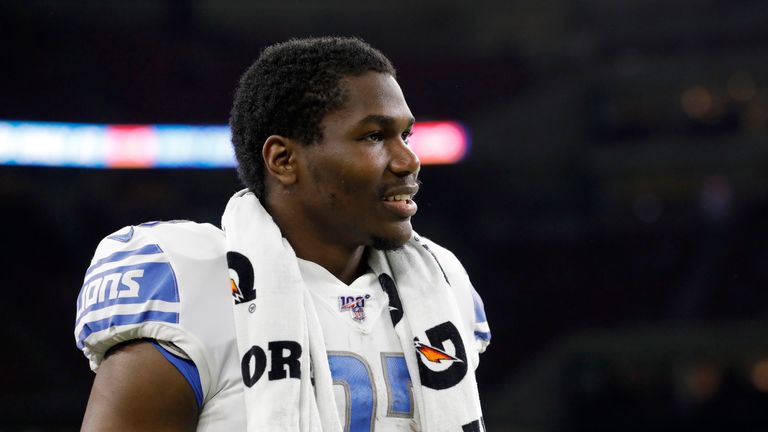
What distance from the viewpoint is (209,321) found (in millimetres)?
1488

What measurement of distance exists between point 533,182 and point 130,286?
22.5 feet

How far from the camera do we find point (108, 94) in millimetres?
7695

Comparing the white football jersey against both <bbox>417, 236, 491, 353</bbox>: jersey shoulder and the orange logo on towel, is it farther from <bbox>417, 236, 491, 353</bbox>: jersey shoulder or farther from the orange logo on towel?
<bbox>417, 236, 491, 353</bbox>: jersey shoulder

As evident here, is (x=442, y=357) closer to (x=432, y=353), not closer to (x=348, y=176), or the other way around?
(x=432, y=353)

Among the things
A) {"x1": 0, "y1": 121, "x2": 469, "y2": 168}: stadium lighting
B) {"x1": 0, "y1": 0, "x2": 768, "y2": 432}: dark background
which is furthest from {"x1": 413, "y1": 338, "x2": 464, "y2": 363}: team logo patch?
{"x1": 0, "y1": 0, "x2": 768, "y2": 432}: dark background

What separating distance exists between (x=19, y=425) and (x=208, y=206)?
218cm

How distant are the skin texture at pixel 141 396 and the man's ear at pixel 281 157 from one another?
38cm

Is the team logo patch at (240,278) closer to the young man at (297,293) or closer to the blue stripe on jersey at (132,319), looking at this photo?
the young man at (297,293)

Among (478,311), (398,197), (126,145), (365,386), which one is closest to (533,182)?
(126,145)

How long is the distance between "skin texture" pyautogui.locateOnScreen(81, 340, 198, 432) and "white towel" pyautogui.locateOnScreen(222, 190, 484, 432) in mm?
101

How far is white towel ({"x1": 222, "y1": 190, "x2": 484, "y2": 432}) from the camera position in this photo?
4.74ft

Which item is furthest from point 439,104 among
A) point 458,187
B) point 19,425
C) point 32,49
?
point 19,425

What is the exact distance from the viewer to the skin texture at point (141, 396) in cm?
139

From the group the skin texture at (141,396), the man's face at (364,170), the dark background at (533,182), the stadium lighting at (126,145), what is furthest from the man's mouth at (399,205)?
the dark background at (533,182)
